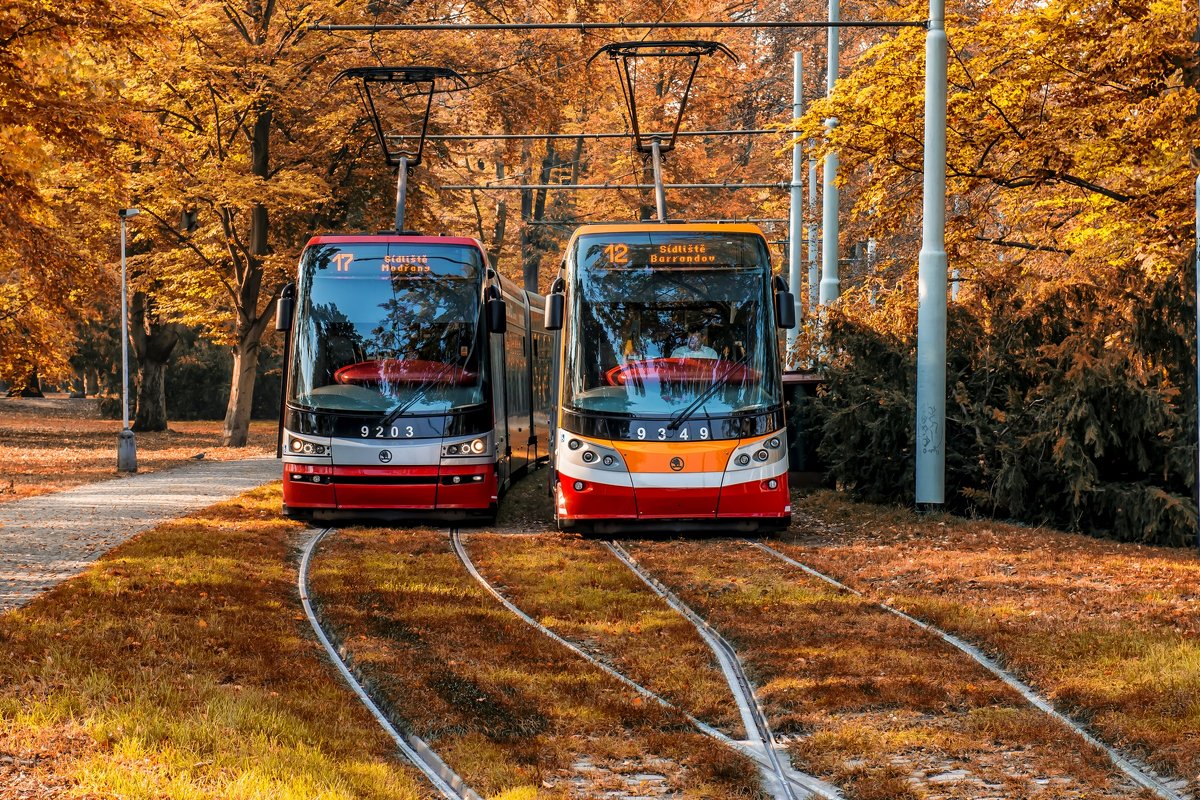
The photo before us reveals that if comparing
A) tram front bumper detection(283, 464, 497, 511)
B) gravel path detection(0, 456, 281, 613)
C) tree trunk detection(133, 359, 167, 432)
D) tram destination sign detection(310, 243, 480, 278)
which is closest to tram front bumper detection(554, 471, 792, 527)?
tram front bumper detection(283, 464, 497, 511)

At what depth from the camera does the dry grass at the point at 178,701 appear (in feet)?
20.5

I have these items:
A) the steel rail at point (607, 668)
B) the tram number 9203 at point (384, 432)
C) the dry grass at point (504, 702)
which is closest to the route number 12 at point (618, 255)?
the tram number 9203 at point (384, 432)

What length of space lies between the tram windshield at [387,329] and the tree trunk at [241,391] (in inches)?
710

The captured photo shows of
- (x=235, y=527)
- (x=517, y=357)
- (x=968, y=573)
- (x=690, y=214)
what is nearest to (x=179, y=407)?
(x=690, y=214)

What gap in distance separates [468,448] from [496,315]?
1.54m

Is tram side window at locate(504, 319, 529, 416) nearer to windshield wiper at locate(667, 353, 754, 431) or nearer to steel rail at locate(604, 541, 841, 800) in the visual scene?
windshield wiper at locate(667, 353, 754, 431)

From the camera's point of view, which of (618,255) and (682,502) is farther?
(618,255)

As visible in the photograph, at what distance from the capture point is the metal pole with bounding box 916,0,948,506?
16484 millimetres

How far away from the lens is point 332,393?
16.6 m

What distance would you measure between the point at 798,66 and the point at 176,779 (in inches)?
1100

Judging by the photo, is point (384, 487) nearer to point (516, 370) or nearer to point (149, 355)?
point (516, 370)

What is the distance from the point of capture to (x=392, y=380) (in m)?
16.7

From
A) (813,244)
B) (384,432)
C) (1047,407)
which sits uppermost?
(813,244)

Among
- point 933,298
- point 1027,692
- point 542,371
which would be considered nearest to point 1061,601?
point 1027,692
